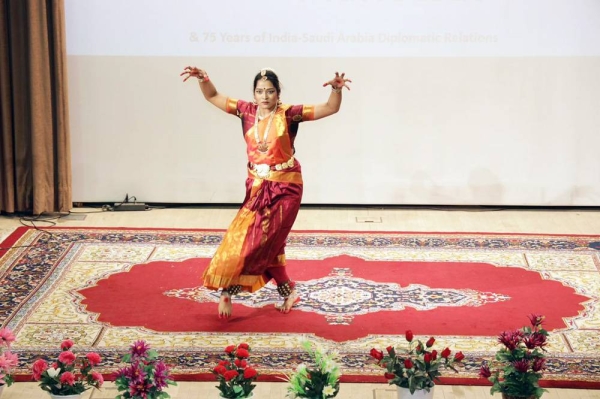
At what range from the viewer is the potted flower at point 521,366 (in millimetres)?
3350

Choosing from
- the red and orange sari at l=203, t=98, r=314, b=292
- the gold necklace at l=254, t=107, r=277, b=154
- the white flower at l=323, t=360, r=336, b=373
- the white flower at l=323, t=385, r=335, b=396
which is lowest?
the white flower at l=323, t=385, r=335, b=396

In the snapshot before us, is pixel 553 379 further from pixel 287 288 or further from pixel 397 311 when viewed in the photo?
pixel 287 288

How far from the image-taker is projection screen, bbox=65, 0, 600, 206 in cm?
689

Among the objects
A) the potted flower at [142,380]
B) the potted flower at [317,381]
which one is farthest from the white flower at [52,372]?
the potted flower at [317,381]

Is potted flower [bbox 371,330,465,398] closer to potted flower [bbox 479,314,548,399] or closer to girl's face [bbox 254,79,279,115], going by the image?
potted flower [bbox 479,314,548,399]

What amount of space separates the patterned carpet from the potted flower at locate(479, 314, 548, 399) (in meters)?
0.72

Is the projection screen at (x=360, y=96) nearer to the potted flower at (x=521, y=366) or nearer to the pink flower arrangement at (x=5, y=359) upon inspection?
the pink flower arrangement at (x=5, y=359)

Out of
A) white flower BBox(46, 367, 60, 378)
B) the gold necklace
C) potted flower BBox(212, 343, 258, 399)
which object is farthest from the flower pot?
the gold necklace

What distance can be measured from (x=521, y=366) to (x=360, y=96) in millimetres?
3895

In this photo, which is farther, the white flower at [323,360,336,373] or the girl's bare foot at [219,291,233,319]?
the girl's bare foot at [219,291,233,319]

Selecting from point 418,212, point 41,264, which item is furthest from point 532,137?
point 41,264

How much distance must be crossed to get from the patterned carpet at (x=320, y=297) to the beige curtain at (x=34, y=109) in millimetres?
582

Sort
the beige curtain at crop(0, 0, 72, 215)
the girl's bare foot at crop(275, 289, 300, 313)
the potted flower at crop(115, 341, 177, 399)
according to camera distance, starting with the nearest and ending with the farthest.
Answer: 1. the potted flower at crop(115, 341, 177, 399)
2. the girl's bare foot at crop(275, 289, 300, 313)
3. the beige curtain at crop(0, 0, 72, 215)

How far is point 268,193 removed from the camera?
4.84 m
